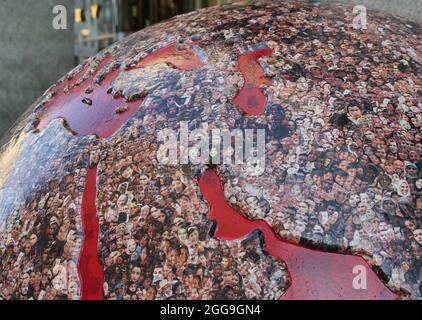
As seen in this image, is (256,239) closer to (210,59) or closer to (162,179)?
(162,179)

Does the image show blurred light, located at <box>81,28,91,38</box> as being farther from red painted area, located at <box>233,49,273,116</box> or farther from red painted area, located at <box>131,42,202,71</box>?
red painted area, located at <box>233,49,273,116</box>
